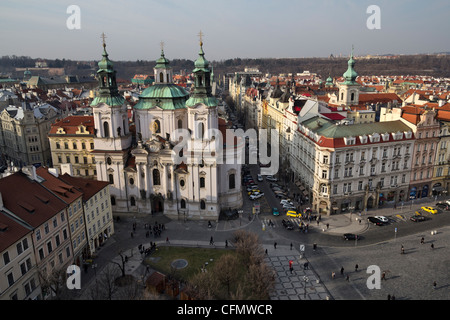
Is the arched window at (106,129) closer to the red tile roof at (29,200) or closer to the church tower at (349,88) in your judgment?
the red tile roof at (29,200)

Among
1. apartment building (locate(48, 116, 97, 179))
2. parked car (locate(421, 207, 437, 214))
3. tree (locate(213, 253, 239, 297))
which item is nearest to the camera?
tree (locate(213, 253, 239, 297))

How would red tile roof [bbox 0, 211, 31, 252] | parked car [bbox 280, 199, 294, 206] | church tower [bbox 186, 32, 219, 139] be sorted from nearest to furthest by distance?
red tile roof [bbox 0, 211, 31, 252] < church tower [bbox 186, 32, 219, 139] < parked car [bbox 280, 199, 294, 206]

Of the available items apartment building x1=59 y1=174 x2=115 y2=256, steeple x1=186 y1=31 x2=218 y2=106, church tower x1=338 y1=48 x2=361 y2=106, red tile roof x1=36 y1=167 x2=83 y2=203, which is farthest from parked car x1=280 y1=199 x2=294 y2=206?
church tower x1=338 y1=48 x2=361 y2=106

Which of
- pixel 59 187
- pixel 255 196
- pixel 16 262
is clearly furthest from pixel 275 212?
pixel 16 262

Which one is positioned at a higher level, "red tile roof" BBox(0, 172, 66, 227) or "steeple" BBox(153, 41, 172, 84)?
"steeple" BBox(153, 41, 172, 84)

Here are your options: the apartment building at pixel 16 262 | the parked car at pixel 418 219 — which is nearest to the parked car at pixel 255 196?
the parked car at pixel 418 219

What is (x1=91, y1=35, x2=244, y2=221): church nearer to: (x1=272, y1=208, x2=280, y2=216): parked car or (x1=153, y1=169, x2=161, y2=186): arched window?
(x1=153, y1=169, x2=161, y2=186): arched window

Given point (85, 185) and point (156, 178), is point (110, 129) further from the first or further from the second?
point (85, 185)
